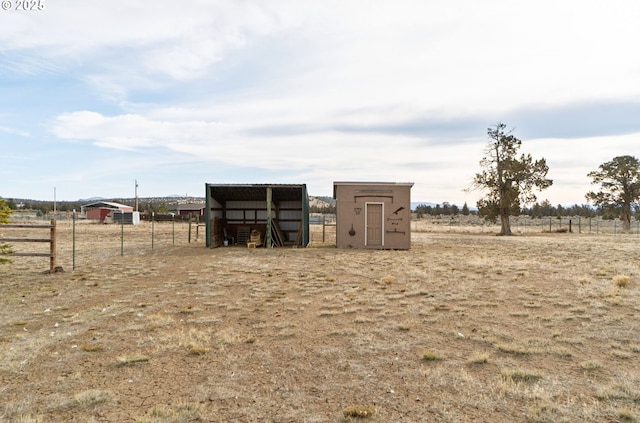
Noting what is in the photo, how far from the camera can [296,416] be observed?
3971mm

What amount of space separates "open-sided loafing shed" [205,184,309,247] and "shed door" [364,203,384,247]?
3.43 meters

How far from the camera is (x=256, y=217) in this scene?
24734 mm

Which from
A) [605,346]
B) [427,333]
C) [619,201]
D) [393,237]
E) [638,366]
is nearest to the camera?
[638,366]

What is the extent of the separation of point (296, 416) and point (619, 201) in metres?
52.8

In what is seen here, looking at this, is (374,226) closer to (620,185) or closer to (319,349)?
(319,349)

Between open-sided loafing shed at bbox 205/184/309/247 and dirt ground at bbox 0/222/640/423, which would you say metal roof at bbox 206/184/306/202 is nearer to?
open-sided loafing shed at bbox 205/184/309/247

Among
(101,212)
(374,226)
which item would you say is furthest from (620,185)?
(101,212)

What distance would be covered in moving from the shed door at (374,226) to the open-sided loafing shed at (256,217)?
3.43 metres

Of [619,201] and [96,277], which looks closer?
[96,277]

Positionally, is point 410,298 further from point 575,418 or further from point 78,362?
point 78,362

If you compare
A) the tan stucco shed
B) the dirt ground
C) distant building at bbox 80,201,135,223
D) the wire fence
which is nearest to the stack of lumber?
the tan stucco shed

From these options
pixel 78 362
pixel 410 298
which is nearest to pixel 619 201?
pixel 410 298

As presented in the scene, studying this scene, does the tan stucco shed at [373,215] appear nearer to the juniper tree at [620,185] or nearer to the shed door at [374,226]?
the shed door at [374,226]

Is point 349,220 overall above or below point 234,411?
above
